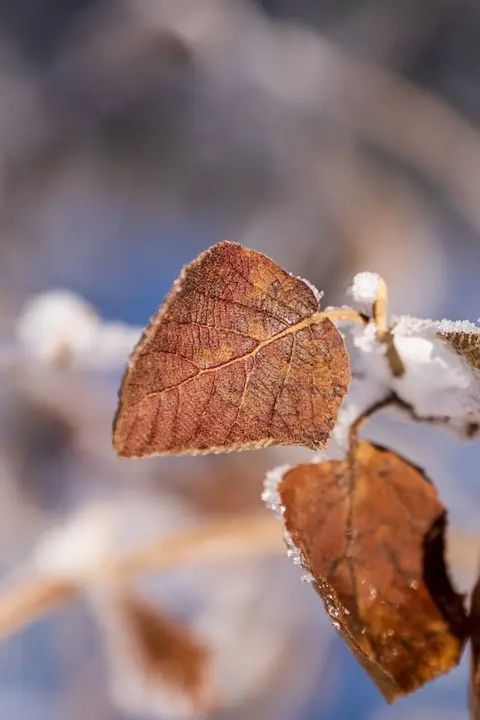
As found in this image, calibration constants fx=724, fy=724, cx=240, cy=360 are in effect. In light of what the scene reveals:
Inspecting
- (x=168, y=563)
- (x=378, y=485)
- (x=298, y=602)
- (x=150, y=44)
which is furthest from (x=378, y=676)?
(x=150, y=44)

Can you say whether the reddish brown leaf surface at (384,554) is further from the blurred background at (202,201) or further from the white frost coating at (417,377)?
the blurred background at (202,201)

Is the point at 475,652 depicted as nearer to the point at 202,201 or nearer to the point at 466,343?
the point at 466,343

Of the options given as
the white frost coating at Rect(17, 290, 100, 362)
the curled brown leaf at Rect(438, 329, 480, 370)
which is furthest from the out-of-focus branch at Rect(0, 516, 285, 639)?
the curled brown leaf at Rect(438, 329, 480, 370)

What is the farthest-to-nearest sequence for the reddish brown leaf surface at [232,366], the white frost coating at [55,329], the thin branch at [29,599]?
1. the white frost coating at [55,329]
2. the thin branch at [29,599]
3. the reddish brown leaf surface at [232,366]

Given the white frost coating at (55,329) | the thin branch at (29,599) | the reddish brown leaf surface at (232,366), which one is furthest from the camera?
the white frost coating at (55,329)

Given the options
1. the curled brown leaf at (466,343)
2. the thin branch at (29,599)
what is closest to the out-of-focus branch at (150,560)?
the thin branch at (29,599)

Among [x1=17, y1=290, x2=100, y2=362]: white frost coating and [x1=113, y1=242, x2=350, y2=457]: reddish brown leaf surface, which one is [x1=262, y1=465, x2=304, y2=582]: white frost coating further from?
[x1=17, y1=290, x2=100, y2=362]: white frost coating
